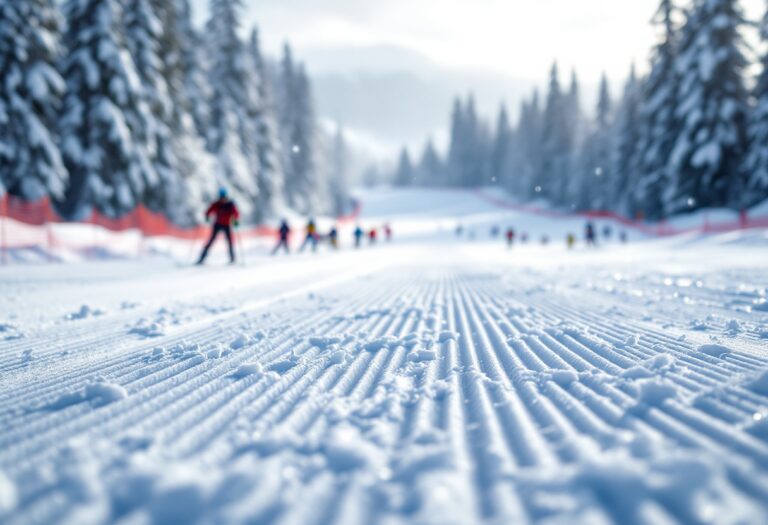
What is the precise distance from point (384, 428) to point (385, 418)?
115 millimetres

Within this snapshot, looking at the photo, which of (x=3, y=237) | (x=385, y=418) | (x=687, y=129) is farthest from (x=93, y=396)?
(x=687, y=129)

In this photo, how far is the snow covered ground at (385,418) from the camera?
4.21 feet

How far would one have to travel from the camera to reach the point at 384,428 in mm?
1796

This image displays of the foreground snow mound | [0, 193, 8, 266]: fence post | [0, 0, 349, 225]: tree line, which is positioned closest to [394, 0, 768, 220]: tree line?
[0, 0, 349, 225]: tree line

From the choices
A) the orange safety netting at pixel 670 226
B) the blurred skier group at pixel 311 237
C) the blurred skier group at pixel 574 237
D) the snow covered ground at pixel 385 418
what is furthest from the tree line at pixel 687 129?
the snow covered ground at pixel 385 418

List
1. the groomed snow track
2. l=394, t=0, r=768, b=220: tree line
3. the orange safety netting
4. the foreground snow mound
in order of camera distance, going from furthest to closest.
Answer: l=394, t=0, r=768, b=220: tree line
the orange safety netting
the foreground snow mound
the groomed snow track

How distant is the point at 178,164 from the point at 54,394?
834 inches

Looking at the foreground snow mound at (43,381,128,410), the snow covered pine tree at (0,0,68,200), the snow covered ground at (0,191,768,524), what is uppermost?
the snow covered pine tree at (0,0,68,200)

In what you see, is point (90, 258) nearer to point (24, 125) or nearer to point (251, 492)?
point (24, 125)

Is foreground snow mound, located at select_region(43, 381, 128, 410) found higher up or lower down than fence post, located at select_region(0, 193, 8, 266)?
lower down

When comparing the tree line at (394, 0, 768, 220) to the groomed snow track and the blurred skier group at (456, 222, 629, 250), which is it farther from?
the groomed snow track

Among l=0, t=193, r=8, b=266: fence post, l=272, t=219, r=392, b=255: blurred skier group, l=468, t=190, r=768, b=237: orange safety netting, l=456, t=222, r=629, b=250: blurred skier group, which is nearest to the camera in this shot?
l=0, t=193, r=8, b=266: fence post

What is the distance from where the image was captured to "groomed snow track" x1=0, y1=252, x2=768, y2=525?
128 cm

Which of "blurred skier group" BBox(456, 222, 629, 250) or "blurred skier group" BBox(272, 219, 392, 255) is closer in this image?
"blurred skier group" BBox(272, 219, 392, 255)
